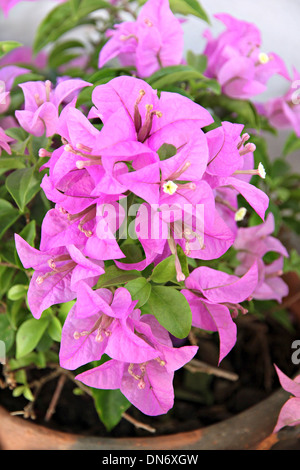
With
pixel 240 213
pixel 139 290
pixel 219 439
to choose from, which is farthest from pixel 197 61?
pixel 219 439

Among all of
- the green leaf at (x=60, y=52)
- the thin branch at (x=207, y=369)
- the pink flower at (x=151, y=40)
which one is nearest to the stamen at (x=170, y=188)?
the pink flower at (x=151, y=40)

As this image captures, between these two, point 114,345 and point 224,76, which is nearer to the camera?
point 114,345

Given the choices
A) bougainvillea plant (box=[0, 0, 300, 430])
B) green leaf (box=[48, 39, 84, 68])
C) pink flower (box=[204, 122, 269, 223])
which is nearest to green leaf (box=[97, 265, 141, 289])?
bougainvillea plant (box=[0, 0, 300, 430])

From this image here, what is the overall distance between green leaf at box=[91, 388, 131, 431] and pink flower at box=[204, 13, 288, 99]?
1.21 feet

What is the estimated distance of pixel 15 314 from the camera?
0.54 meters

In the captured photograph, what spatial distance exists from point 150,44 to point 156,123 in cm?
16

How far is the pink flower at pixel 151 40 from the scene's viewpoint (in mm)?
497

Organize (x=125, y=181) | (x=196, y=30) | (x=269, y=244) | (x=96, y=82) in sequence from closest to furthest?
(x=125, y=181) < (x=96, y=82) < (x=269, y=244) < (x=196, y=30)

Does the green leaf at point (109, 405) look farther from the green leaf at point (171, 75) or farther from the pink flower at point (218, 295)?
the green leaf at point (171, 75)

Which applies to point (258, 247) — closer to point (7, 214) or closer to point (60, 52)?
point (7, 214)

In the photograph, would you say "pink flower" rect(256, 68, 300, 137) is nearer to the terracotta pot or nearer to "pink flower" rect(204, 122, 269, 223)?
"pink flower" rect(204, 122, 269, 223)

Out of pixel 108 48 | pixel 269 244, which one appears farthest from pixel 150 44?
pixel 269 244

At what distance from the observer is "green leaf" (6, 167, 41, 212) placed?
1.47 feet

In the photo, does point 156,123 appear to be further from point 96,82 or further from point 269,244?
point 269,244
